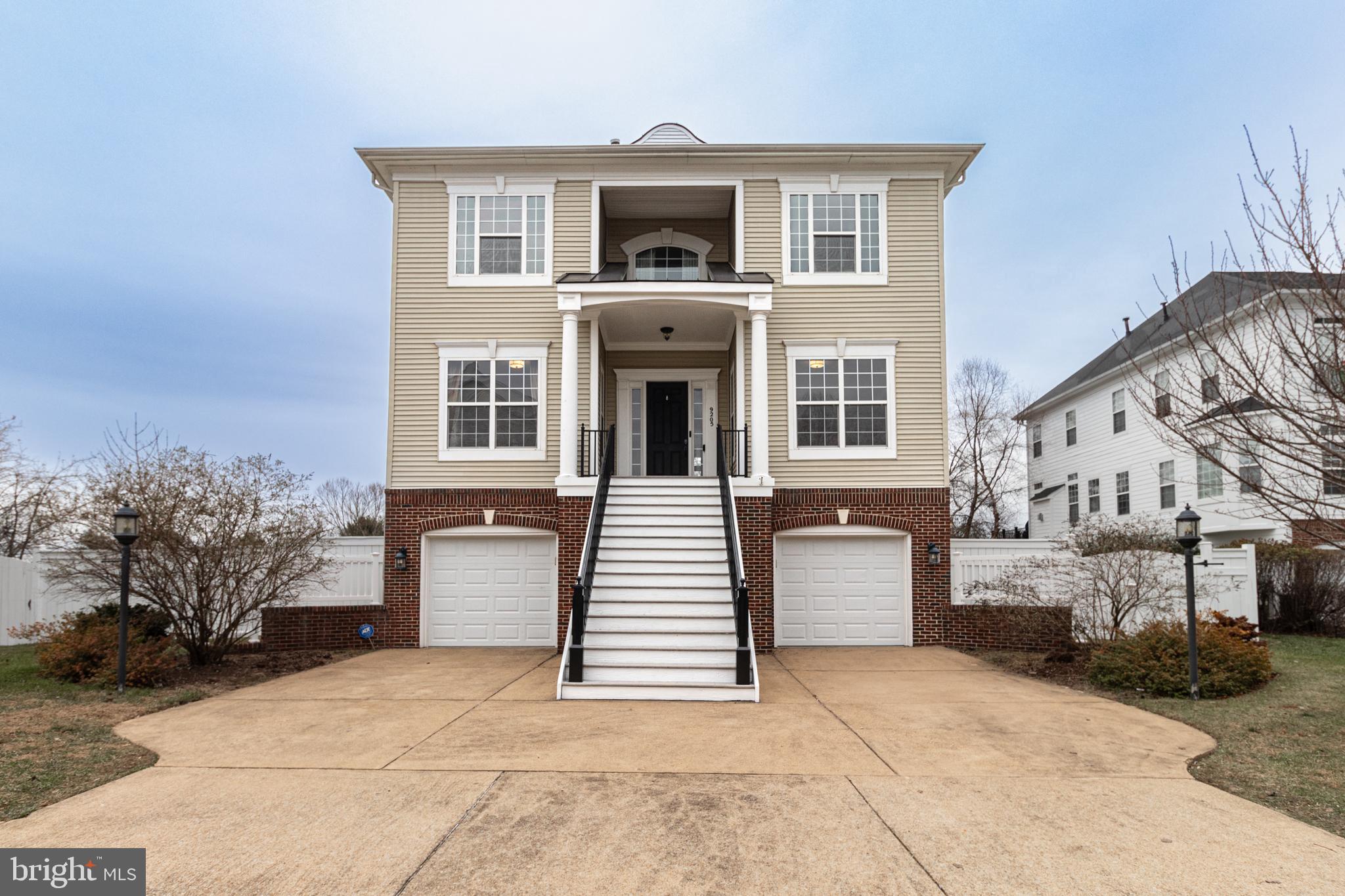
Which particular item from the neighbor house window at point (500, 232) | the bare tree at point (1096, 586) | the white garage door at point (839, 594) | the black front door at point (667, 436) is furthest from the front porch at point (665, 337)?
the bare tree at point (1096, 586)

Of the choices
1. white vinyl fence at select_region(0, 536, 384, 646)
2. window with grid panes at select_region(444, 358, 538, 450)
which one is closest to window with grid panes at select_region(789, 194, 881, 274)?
window with grid panes at select_region(444, 358, 538, 450)

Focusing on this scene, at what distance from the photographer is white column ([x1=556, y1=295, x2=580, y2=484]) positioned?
13.2 metres

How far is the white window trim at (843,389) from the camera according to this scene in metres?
14.4

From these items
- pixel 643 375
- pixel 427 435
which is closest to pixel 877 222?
pixel 643 375

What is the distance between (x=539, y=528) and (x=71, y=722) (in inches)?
289

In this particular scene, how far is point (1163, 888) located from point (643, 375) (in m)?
12.7

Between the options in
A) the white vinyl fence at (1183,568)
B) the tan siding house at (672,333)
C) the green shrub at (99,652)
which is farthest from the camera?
the tan siding house at (672,333)

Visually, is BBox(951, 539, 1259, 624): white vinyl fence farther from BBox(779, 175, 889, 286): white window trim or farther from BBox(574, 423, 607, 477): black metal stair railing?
BBox(574, 423, 607, 477): black metal stair railing

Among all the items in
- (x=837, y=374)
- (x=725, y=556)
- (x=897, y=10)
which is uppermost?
(x=897, y=10)

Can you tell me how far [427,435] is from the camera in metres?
14.5

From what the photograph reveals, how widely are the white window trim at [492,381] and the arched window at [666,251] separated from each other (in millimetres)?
2737

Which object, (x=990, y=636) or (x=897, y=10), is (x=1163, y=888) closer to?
(x=990, y=636)

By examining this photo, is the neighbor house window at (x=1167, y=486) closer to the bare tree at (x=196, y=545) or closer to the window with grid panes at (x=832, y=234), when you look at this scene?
the window with grid panes at (x=832, y=234)

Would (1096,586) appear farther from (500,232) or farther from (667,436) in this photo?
(500,232)
